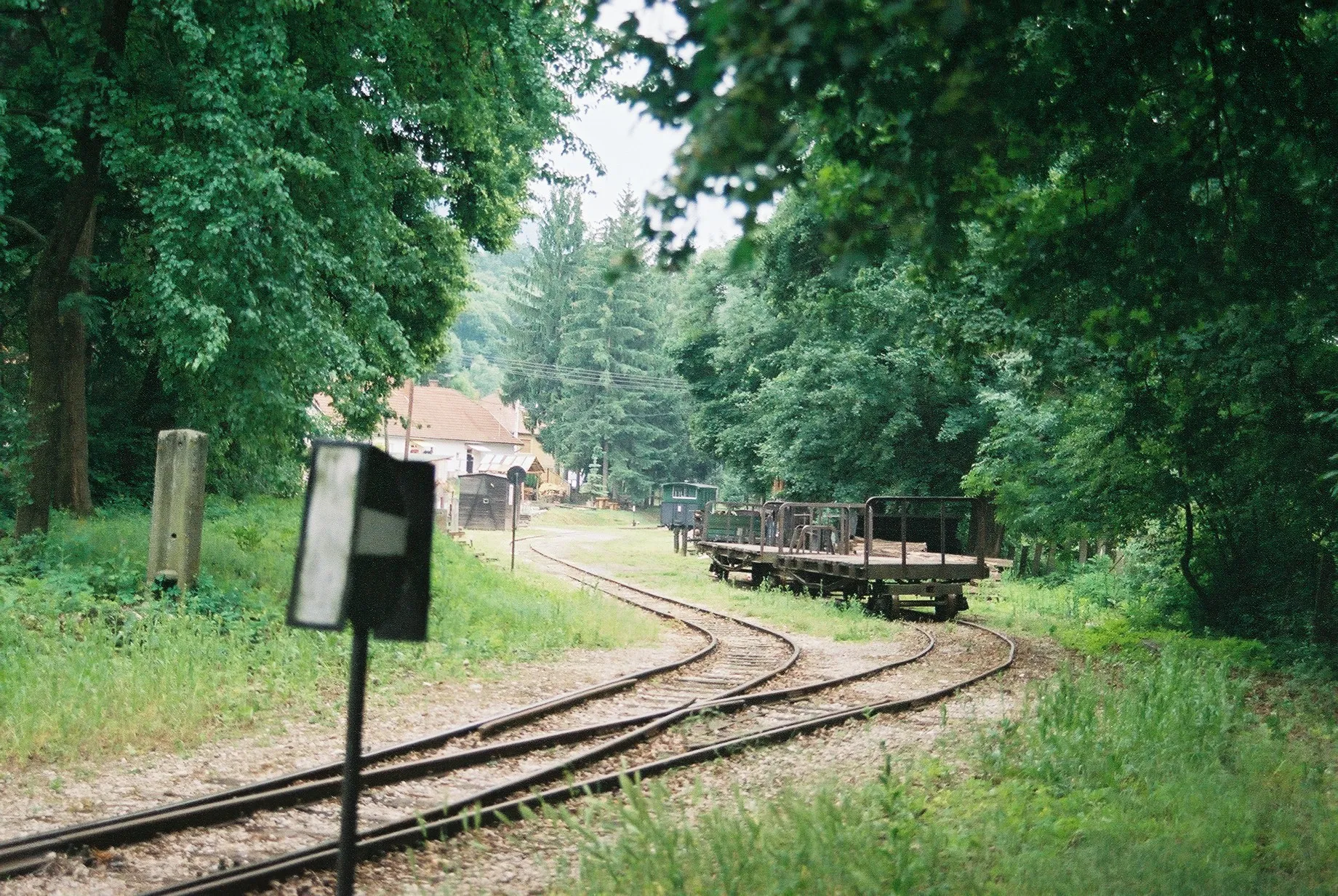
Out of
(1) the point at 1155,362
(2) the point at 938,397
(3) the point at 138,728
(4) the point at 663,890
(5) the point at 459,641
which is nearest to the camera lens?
(4) the point at 663,890

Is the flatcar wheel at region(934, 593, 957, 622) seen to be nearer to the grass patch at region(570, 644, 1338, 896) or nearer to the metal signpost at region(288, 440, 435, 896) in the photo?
the grass patch at region(570, 644, 1338, 896)

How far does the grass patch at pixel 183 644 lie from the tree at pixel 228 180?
5.26ft

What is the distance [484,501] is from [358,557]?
157 ft

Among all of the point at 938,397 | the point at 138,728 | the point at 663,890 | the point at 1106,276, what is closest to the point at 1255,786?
the point at 1106,276

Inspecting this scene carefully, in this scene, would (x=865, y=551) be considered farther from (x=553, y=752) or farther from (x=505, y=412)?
(x=505, y=412)

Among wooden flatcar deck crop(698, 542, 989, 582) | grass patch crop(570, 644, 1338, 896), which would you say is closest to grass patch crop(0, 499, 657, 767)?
grass patch crop(570, 644, 1338, 896)

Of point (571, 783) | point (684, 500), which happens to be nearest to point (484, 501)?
point (684, 500)

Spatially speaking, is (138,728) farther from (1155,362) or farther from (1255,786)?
(1155,362)

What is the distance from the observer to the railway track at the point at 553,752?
5.04 metres

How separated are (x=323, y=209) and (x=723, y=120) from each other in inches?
472

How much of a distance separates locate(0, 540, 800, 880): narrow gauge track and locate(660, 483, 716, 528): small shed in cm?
3539

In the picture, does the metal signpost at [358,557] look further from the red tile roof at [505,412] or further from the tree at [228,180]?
the red tile roof at [505,412]

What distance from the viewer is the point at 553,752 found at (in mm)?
7477

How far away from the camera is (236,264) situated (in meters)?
11.6
